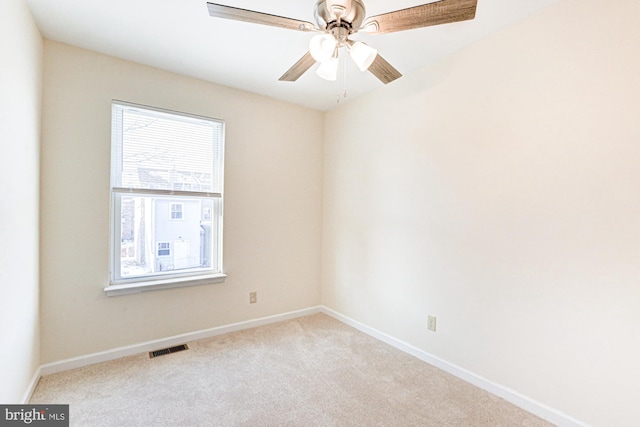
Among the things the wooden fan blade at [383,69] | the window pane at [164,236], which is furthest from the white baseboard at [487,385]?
the wooden fan blade at [383,69]

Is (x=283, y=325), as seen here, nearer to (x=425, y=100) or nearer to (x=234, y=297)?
(x=234, y=297)

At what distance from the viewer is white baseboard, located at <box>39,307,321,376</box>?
230 cm

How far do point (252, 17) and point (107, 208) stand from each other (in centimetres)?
202

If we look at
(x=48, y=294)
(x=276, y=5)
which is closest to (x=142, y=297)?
(x=48, y=294)

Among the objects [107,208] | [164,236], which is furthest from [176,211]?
[107,208]

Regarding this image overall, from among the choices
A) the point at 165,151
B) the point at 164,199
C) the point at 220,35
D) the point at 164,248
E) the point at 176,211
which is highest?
the point at 220,35

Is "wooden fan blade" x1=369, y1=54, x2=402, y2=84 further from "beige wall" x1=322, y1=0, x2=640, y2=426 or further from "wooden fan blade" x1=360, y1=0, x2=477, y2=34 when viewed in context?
"beige wall" x1=322, y1=0, x2=640, y2=426

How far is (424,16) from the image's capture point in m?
1.41

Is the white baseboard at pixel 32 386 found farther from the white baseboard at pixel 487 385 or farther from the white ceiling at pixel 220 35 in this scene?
the white baseboard at pixel 487 385

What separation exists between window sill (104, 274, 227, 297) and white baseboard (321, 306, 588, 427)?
1.70 m

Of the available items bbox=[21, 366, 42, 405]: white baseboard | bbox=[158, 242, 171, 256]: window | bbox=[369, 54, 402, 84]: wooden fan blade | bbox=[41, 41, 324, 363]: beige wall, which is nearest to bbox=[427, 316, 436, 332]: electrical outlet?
bbox=[41, 41, 324, 363]: beige wall

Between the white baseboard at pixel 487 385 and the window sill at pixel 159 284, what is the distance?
5.56 feet

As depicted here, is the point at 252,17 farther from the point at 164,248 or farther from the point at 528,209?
the point at 164,248

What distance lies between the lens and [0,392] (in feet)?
4.93
